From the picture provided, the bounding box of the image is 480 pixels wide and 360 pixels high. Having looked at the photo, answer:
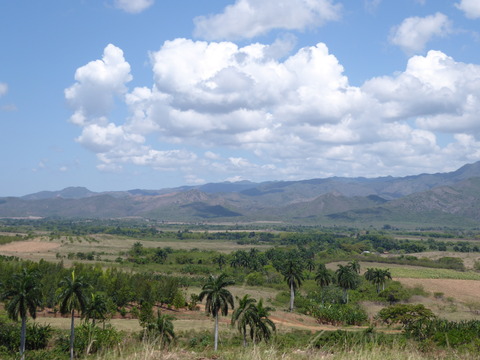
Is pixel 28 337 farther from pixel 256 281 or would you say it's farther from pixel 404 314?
pixel 256 281

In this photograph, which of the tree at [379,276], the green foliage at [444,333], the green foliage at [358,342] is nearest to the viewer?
the green foliage at [358,342]

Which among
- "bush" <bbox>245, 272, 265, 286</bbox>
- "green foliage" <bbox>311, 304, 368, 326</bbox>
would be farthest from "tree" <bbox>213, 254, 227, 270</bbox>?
"green foliage" <bbox>311, 304, 368, 326</bbox>

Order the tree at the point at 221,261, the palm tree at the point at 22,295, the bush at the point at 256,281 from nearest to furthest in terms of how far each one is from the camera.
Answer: the palm tree at the point at 22,295, the bush at the point at 256,281, the tree at the point at 221,261

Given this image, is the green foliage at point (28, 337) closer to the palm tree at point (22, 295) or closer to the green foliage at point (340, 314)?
the palm tree at point (22, 295)

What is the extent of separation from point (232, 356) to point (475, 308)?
113 metres

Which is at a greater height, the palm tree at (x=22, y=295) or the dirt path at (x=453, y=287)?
the palm tree at (x=22, y=295)

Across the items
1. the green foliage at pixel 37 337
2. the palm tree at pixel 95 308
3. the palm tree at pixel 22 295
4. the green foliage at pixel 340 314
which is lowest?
the green foliage at pixel 340 314

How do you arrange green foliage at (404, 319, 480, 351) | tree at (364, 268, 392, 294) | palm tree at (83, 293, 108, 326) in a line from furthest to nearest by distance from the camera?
tree at (364, 268, 392, 294) < palm tree at (83, 293, 108, 326) < green foliage at (404, 319, 480, 351)

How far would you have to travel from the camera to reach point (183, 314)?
92.0 m

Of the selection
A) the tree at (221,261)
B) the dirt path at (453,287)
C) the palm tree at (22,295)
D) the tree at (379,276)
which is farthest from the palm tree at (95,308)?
the dirt path at (453,287)

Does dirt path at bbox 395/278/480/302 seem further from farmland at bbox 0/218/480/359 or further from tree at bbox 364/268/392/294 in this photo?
tree at bbox 364/268/392/294

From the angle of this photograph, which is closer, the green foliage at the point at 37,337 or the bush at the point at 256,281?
the green foliage at the point at 37,337

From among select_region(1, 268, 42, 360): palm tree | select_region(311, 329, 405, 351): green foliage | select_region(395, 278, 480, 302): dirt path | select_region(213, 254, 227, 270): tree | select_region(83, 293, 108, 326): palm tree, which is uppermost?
select_region(311, 329, 405, 351): green foliage

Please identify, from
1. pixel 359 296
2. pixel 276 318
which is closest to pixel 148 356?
pixel 276 318
